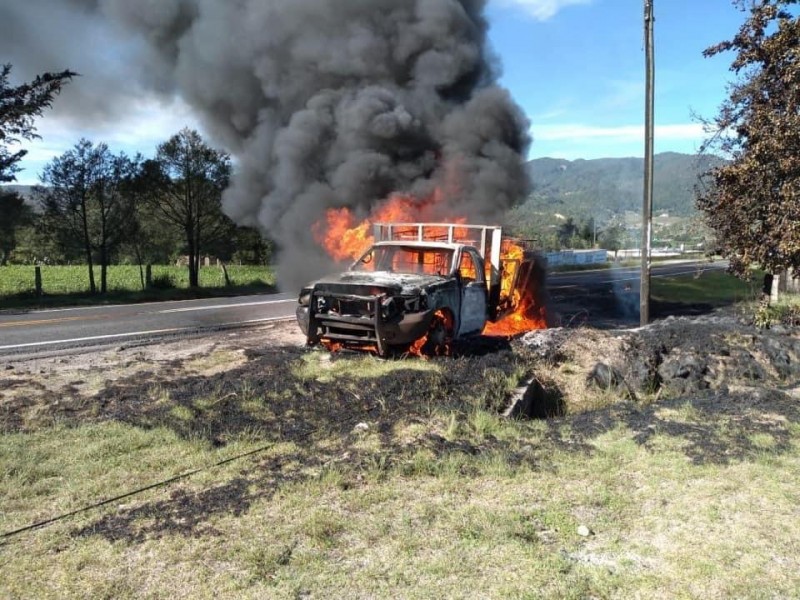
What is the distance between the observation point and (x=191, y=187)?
2264 cm

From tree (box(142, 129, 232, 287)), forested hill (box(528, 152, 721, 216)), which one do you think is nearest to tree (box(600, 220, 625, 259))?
forested hill (box(528, 152, 721, 216))

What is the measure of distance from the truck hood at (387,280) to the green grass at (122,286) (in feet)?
39.8

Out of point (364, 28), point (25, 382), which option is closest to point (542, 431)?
point (25, 382)

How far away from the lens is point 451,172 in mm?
15211

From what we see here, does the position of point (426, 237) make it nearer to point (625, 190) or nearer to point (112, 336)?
point (112, 336)

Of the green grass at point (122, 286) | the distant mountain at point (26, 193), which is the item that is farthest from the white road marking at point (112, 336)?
the distant mountain at point (26, 193)

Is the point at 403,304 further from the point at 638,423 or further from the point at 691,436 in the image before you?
the point at 691,436

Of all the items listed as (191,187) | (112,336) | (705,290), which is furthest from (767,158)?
(191,187)

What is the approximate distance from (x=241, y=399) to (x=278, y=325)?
19.7 feet

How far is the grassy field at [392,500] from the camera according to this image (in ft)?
9.97

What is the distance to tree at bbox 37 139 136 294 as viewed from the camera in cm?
1902

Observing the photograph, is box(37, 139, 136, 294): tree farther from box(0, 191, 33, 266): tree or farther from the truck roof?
the truck roof

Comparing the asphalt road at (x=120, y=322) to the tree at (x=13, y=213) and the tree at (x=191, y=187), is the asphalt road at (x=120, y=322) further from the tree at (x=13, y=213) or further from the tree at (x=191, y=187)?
the tree at (x=191, y=187)

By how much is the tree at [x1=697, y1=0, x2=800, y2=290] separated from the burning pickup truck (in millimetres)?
3398
